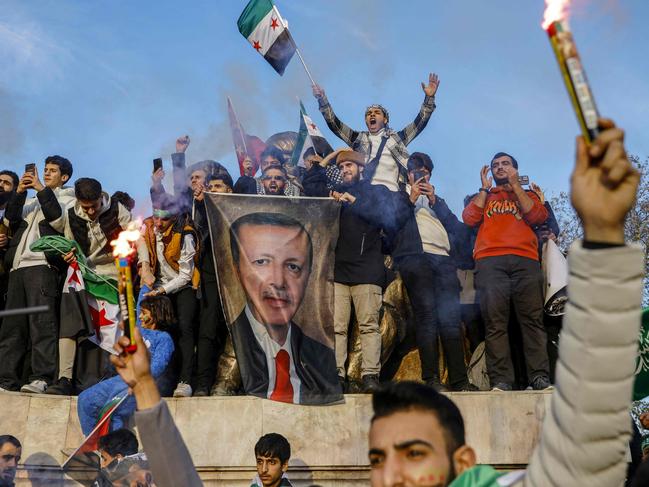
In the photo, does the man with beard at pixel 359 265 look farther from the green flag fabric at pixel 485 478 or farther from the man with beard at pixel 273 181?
the green flag fabric at pixel 485 478

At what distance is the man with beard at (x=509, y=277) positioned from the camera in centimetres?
885

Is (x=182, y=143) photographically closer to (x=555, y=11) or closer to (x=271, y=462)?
(x=271, y=462)

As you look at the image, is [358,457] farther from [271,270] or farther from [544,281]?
[544,281]

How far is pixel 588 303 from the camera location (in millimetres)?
2035

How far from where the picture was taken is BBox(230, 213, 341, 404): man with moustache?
8688 millimetres

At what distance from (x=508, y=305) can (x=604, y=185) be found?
7.12m

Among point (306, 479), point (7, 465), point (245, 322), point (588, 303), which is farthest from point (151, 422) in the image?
point (245, 322)

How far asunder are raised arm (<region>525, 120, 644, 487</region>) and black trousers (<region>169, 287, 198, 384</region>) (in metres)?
6.99

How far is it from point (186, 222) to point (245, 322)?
1138mm

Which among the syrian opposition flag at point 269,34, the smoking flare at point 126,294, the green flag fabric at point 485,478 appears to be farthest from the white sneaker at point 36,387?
the green flag fabric at point 485,478

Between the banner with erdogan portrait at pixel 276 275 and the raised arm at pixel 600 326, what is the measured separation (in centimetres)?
670

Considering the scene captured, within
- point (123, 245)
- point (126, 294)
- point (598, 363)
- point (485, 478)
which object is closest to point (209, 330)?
point (123, 245)

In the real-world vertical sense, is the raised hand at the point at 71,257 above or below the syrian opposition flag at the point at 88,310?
above

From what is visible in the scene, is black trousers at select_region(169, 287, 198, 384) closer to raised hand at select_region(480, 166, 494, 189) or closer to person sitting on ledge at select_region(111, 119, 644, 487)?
raised hand at select_region(480, 166, 494, 189)
